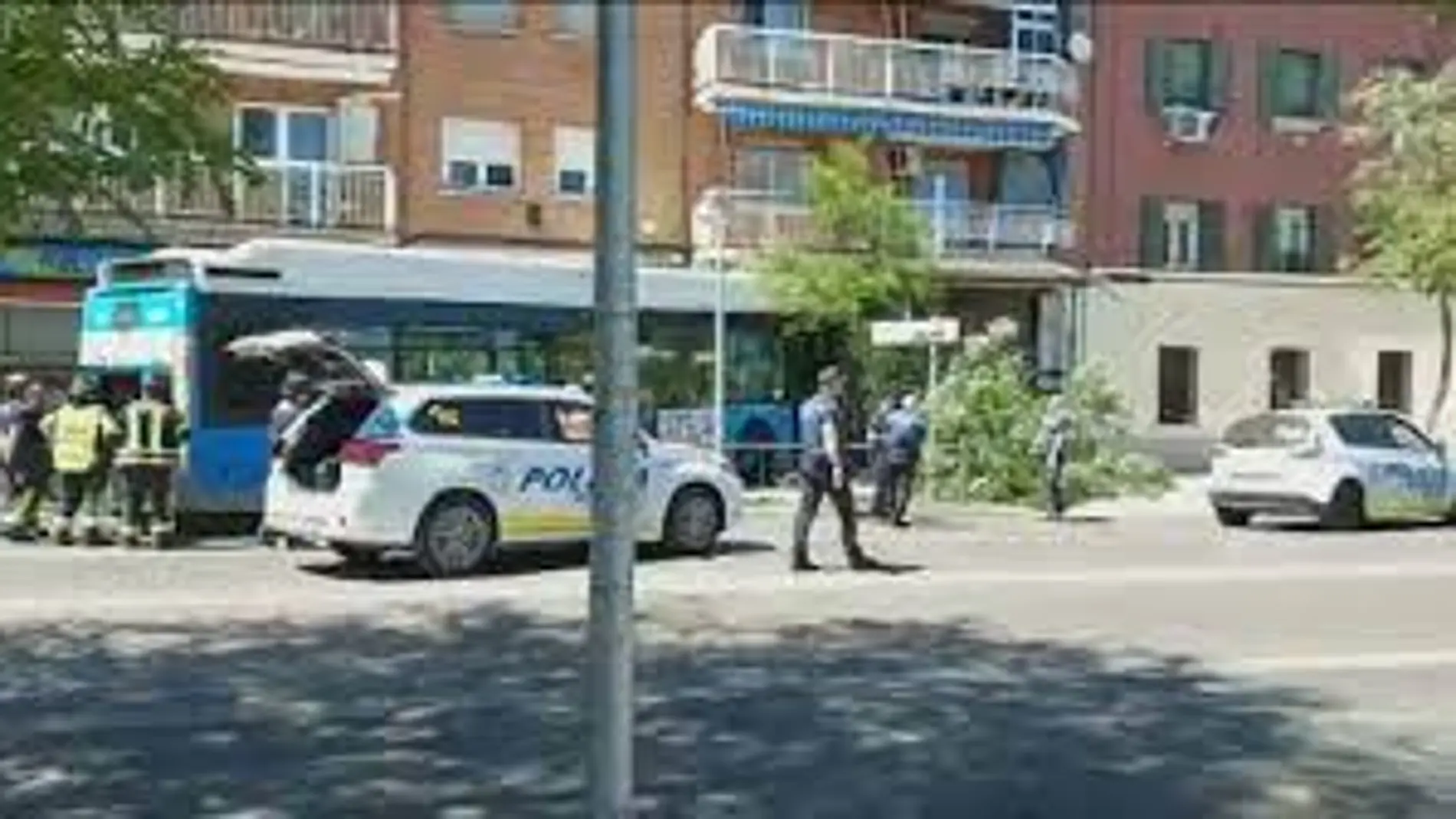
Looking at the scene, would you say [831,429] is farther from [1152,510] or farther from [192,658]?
[1152,510]

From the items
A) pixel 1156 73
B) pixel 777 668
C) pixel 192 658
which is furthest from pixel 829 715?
pixel 1156 73

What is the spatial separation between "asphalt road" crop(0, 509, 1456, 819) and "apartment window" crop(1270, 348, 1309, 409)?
2832cm

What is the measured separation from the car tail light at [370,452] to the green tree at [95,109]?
Answer: 30.4 feet

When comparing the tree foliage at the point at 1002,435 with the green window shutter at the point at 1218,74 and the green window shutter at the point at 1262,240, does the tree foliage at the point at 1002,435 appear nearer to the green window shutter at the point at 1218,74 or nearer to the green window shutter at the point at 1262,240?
the green window shutter at the point at 1262,240

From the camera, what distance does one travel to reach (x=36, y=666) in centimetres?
1377

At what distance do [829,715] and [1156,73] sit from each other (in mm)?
38005

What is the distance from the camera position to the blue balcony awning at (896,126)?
42.7m

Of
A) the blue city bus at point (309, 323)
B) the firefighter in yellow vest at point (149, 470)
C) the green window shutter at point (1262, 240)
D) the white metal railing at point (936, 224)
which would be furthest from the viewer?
the green window shutter at point (1262, 240)

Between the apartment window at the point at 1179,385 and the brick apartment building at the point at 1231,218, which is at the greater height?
the brick apartment building at the point at 1231,218

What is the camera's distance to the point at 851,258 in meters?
37.7

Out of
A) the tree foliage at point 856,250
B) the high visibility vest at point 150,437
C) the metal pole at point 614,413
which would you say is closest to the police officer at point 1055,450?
the tree foliage at point 856,250

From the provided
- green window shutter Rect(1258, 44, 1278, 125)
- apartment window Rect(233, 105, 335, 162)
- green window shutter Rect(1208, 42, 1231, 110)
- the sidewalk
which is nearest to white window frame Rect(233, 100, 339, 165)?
apartment window Rect(233, 105, 335, 162)

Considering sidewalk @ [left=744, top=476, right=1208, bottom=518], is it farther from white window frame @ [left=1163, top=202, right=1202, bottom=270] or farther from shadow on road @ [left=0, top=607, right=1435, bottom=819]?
white window frame @ [left=1163, top=202, right=1202, bottom=270]

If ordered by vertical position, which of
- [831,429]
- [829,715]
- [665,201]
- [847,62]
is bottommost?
[829,715]
